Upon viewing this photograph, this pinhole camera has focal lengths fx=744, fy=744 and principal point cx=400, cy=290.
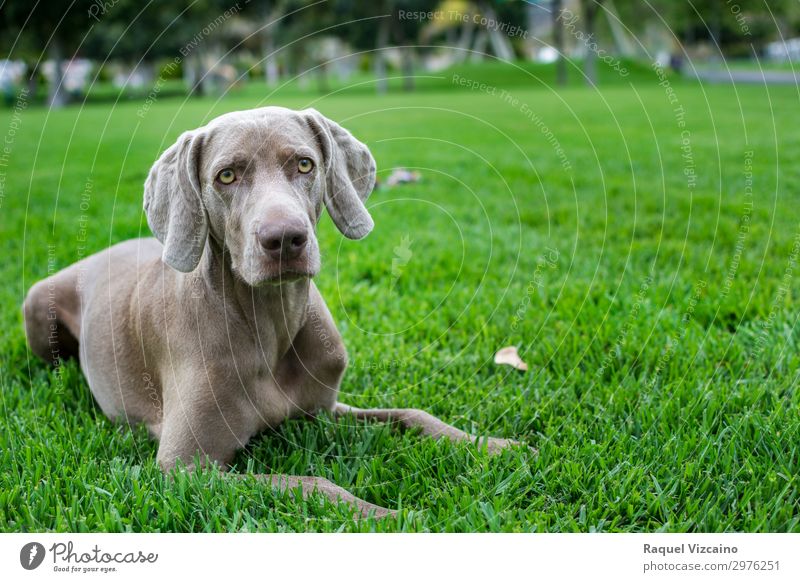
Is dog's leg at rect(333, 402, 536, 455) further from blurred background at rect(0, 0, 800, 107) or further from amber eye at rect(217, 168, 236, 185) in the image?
blurred background at rect(0, 0, 800, 107)

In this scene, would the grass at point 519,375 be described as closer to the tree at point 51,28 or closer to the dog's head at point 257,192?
the dog's head at point 257,192

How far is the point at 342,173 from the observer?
3621 mm

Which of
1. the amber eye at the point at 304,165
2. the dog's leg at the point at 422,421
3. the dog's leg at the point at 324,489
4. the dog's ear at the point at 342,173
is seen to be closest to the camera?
the dog's leg at the point at 324,489

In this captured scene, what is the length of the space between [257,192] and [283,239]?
0.28 meters

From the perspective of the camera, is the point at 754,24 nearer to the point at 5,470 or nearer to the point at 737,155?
the point at 737,155

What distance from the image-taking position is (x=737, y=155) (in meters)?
11.4

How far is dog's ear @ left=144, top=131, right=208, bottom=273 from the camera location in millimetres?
3387

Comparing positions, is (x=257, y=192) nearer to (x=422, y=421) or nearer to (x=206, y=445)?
(x=206, y=445)

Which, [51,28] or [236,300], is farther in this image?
[51,28]

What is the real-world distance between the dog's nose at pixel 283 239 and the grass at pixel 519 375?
40.8 inches

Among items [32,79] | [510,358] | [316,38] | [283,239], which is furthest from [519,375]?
[316,38]

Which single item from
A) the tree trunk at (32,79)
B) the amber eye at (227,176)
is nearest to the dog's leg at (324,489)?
the amber eye at (227,176)

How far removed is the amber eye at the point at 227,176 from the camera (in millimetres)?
3266
